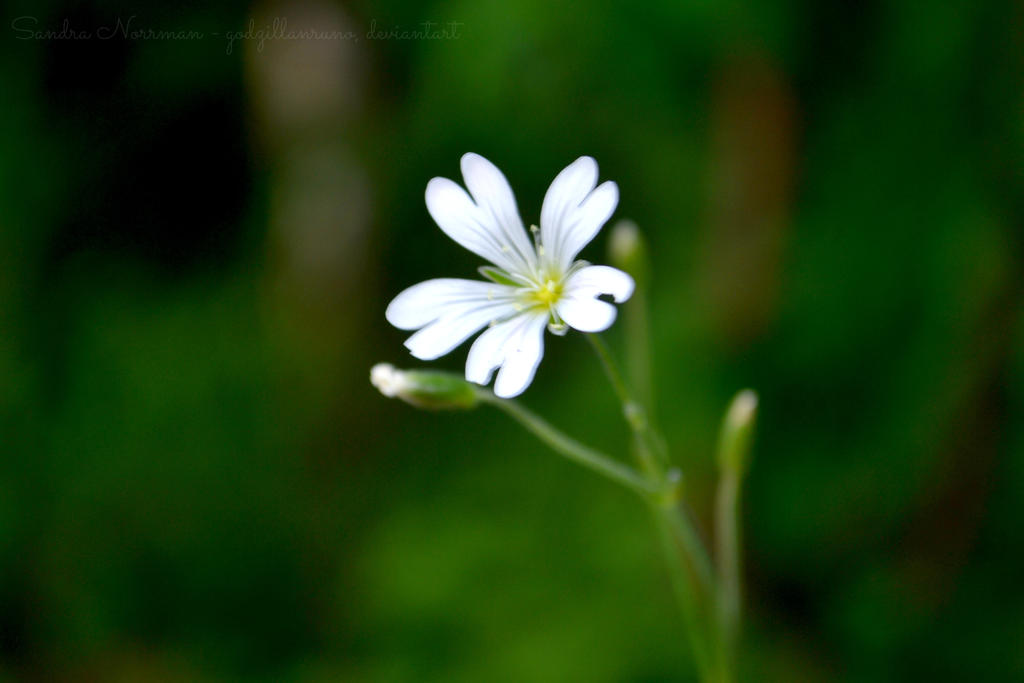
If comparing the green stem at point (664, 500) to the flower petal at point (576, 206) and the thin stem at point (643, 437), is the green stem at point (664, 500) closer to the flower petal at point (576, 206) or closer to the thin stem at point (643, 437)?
the thin stem at point (643, 437)

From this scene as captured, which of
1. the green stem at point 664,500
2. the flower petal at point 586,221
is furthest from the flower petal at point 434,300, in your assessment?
the green stem at point 664,500

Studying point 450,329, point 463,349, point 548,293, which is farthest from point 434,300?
point 463,349

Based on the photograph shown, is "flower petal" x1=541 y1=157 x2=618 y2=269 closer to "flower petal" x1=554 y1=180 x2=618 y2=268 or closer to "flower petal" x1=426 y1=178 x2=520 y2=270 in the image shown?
"flower petal" x1=554 y1=180 x2=618 y2=268

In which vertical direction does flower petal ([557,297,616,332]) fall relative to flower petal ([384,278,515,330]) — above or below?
below

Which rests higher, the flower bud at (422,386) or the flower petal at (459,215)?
the flower petal at (459,215)

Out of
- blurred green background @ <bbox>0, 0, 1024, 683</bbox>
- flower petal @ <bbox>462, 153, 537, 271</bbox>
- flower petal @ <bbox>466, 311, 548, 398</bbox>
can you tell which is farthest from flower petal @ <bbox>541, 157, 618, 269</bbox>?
blurred green background @ <bbox>0, 0, 1024, 683</bbox>

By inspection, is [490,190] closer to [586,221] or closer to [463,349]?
[586,221]

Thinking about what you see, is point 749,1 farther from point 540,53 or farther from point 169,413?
point 169,413
